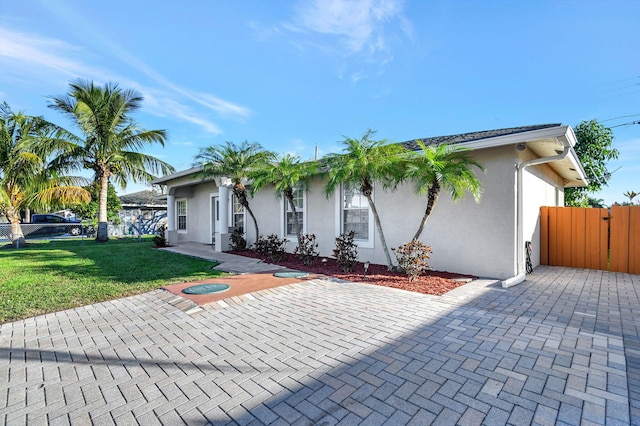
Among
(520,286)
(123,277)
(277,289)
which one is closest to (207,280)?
(277,289)

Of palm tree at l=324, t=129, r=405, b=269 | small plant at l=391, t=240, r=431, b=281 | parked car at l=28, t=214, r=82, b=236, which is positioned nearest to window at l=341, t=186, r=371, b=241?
palm tree at l=324, t=129, r=405, b=269

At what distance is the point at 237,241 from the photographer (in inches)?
480

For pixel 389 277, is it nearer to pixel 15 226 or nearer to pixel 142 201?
pixel 15 226

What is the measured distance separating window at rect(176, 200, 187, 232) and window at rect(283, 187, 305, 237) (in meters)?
8.45

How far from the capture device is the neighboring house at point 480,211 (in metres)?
6.53

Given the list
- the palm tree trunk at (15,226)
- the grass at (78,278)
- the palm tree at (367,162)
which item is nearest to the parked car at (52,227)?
the palm tree trunk at (15,226)

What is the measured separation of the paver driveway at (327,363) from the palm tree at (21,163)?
13793 mm

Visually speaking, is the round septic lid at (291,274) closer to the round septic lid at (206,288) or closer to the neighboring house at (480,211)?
the round septic lid at (206,288)

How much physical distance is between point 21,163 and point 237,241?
11.1 meters

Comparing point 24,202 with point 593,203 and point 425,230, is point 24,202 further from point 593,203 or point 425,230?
point 593,203

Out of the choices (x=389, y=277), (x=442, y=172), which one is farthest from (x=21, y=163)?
(x=442, y=172)

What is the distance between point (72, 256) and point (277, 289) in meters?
9.63

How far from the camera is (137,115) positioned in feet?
54.3

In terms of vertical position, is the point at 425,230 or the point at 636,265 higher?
the point at 425,230
